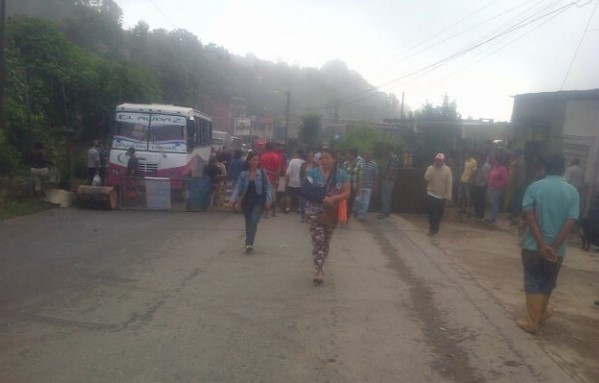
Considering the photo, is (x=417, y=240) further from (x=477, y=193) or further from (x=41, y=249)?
(x=41, y=249)

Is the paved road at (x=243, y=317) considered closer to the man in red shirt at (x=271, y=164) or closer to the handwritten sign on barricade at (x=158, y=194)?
the man in red shirt at (x=271, y=164)

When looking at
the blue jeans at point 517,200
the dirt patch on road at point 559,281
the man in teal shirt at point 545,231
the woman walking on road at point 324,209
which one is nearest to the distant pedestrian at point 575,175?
the dirt patch on road at point 559,281

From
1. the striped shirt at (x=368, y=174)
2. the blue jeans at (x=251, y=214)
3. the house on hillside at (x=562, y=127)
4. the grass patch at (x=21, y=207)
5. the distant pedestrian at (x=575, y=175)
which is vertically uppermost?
the house on hillside at (x=562, y=127)

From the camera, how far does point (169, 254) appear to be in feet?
34.5

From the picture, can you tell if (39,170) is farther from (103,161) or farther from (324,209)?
(324,209)

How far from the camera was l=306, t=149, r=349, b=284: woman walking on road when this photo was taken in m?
8.47

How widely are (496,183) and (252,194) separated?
7.92m

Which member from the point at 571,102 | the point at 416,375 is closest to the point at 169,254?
the point at 416,375

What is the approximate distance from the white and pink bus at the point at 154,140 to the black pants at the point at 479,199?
833 centimetres

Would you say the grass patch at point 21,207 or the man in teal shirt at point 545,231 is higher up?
the man in teal shirt at point 545,231

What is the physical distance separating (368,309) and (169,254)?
426 centimetres

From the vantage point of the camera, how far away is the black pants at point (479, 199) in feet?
56.5

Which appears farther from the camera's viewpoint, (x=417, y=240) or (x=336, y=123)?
(x=336, y=123)

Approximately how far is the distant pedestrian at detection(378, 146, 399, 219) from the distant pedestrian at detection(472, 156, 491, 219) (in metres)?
2.14
